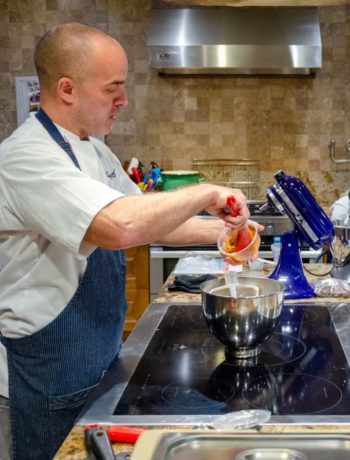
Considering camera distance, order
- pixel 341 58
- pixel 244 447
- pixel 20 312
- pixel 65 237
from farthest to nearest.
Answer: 1. pixel 341 58
2. pixel 20 312
3. pixel 65 237
4. pixel 244 447

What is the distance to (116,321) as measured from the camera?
A: 1521 millimetres

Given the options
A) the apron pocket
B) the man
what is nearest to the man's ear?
the man

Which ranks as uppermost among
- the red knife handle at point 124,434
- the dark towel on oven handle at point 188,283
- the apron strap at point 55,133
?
the apron strap at point 55,133

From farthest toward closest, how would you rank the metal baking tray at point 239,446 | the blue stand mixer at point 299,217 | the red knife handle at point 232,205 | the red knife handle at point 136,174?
the red knife handle at point 136,174, the blue stand mixer at point 299,217, the red knife handle at point 232,205, the metal baking tray at point 239,446

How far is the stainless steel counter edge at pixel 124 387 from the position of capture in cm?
104

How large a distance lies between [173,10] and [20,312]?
2.97 meters

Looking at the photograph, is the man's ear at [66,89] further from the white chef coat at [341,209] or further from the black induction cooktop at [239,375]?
the white chef coat at [341,209]

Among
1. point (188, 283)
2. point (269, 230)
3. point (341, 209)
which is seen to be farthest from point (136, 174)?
point (188, 283)

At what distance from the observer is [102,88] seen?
4.86ft

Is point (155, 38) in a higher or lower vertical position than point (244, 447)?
higher

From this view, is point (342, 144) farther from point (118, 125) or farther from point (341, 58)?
point (118, 125)

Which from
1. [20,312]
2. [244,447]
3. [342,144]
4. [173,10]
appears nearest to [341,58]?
[342,144]

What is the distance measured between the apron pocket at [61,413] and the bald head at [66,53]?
746 millimetres

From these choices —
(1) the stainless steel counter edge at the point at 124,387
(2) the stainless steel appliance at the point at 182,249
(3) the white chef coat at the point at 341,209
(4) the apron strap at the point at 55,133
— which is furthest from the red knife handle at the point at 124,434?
(2) the stainless steel appliance at the point at 182,249
